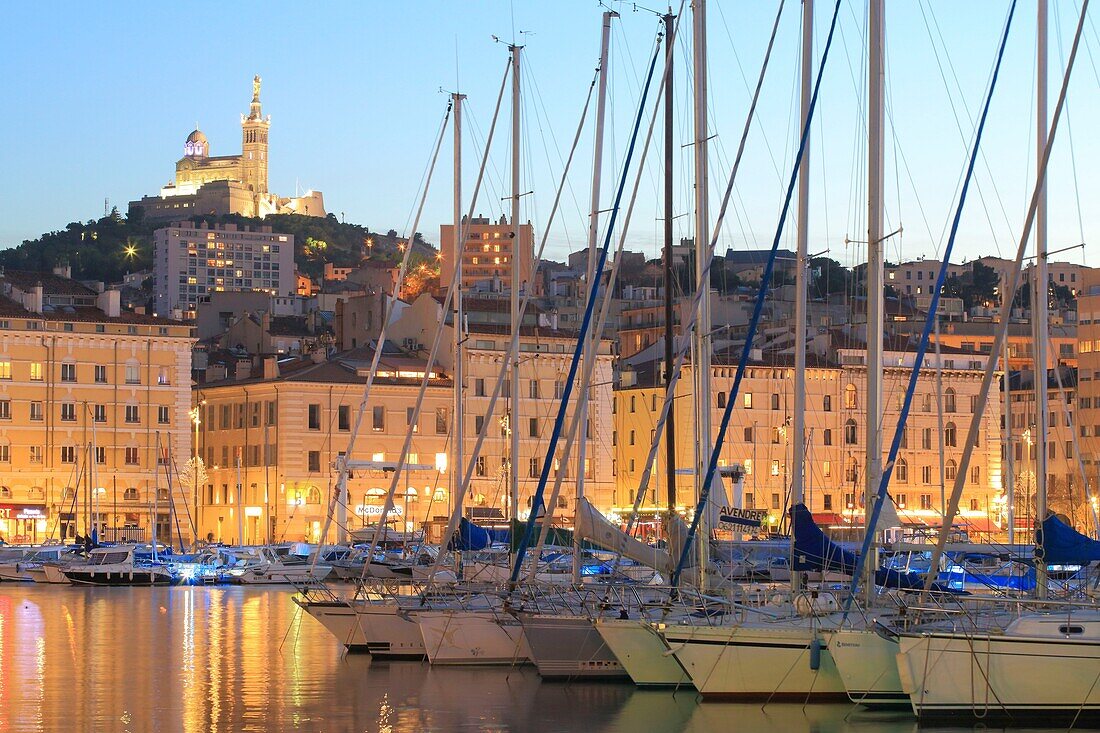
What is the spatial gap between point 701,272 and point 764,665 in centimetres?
838

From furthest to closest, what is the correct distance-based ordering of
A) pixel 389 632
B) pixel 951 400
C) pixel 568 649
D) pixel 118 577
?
pixel 951 400
pixel 118 577
pixel 389 632
pixel 568 649

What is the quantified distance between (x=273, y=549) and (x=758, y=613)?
5843 centimetres

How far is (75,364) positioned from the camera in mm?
99812

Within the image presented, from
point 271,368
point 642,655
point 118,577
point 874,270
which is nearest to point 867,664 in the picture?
point 642,655

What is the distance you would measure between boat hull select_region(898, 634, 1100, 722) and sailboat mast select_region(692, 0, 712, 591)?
297 inches

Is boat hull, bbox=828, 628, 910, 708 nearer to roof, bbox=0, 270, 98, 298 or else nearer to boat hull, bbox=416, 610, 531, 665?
boat hull, bbox=416, 610, 531, 665

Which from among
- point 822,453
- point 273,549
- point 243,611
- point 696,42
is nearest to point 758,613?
point 696,42

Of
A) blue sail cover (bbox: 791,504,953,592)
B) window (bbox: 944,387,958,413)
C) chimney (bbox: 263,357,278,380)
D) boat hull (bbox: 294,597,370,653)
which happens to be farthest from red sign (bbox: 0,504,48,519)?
blue sail cover (bbox: 791,504,953,592)

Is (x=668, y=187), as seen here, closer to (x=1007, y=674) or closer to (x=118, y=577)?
(x=1007, y=674)

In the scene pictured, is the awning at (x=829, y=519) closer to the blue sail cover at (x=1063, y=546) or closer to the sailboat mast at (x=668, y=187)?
the sailboat mast at (x=668, y=187)

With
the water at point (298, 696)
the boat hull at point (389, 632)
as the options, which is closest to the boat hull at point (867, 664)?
the water at point (298, 696)

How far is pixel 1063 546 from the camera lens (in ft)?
103

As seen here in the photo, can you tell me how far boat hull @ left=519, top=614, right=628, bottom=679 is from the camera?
36.8m

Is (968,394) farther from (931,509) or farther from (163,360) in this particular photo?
(163,360)
